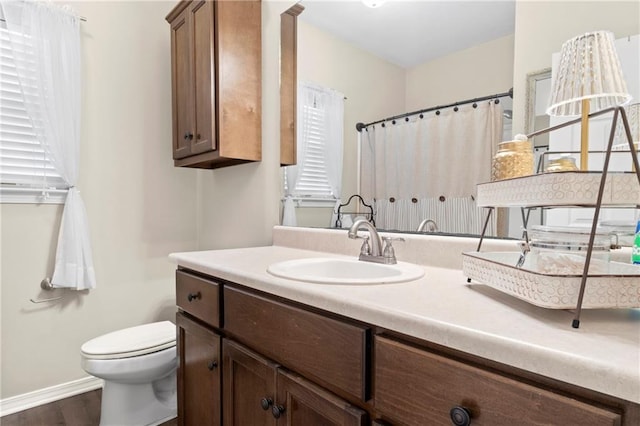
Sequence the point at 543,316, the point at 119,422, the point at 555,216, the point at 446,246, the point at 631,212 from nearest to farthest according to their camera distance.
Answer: the point at 543,316, the point at 631,212, the point at 555,216, the point at 446,246, the point at 119,422

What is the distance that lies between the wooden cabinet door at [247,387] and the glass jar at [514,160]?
844 mm

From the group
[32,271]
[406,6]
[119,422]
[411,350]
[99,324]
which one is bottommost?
[119,422]

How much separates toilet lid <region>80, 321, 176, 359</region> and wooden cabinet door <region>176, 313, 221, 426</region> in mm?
289

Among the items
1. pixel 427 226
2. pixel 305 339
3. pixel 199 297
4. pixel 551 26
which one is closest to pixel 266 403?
pixel 305 339

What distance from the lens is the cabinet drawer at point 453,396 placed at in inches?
18.9

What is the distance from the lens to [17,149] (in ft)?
6.18

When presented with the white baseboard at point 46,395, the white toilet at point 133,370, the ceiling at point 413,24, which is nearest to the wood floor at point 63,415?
the white baseboard at point 46,395

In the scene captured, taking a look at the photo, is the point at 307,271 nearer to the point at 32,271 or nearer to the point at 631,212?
the point at 631,212

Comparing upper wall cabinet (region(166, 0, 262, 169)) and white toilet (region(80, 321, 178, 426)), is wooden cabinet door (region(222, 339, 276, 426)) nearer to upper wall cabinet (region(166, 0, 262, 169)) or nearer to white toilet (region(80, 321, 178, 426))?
white toilet (region(80, 321, 178, 426))

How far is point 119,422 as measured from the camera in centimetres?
172

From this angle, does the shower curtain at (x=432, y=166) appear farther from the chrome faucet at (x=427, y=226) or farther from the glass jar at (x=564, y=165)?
the glass jar at (x=564, y=165)

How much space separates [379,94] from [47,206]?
74.3 inches

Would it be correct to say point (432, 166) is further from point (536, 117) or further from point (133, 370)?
point (133, 370)

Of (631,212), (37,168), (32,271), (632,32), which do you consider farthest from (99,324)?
(632,32)
